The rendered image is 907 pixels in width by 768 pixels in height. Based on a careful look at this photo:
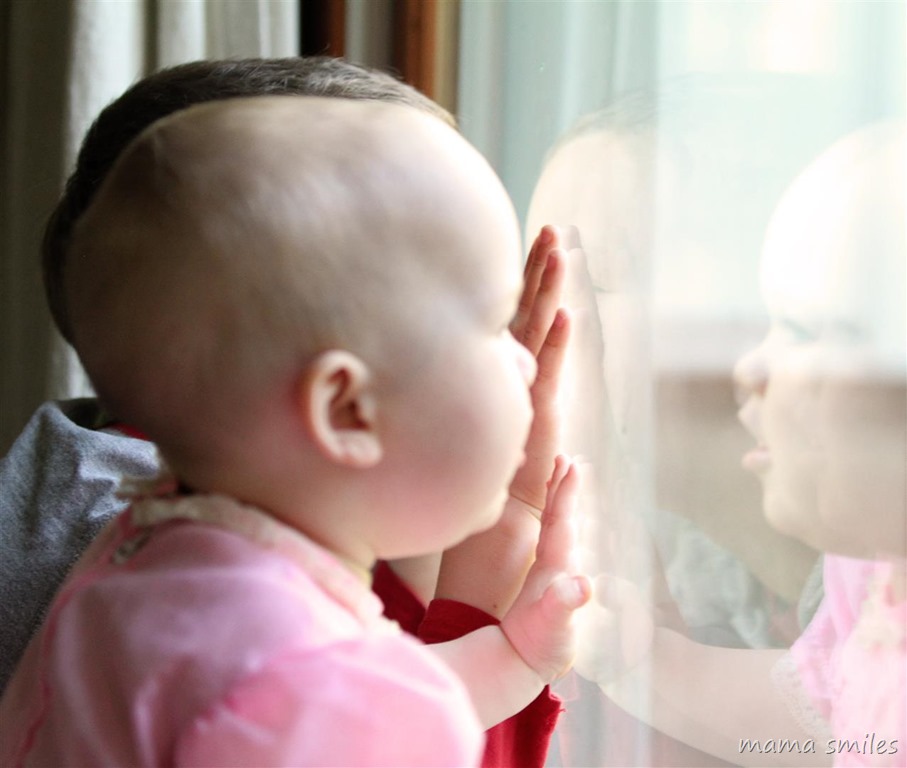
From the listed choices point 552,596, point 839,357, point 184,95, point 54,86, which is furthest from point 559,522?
point 54,86

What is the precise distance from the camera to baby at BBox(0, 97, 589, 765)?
53 cm

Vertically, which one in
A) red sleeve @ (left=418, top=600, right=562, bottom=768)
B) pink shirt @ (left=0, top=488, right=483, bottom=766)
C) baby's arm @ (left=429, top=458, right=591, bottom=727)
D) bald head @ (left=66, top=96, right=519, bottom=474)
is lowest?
red sleeve @ (left=418, top=600, right=562, bottom=768)

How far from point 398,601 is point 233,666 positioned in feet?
1.93

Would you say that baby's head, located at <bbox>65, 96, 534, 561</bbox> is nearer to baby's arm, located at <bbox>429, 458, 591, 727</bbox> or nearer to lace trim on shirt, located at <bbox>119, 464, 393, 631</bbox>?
lace trim on shirt, located at <bbox>119, 464, 393, 631</bbox>

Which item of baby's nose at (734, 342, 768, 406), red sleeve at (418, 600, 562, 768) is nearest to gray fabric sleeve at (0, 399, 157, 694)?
red sleeve at (418, 600, 562, 768)

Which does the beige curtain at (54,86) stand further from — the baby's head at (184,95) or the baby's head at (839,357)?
the baby's head at (839,357)

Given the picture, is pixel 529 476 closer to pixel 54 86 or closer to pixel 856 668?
pixel 856 668

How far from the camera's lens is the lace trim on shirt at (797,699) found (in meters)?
0.96

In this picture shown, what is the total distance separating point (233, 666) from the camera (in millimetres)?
524

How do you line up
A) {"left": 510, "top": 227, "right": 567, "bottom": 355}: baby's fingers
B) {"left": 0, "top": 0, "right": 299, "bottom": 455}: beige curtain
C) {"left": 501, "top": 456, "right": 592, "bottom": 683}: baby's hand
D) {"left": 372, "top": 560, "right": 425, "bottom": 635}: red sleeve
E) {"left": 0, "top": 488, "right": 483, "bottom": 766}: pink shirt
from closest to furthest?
1. {"left": 0, "top": 488, "right": 483, "bottom": 766}: pink shirt
2. {"left": 501, "top": 456, "right": 592, "bottom": 683}: baby's hand
3. {"left": 510, "top": 227, "right": 567, "bottom": 355}: baby's fingers
4. {"left": 372, "top": 560, "right": 425, "bottom": 635}: red sleeve
5. {"left": 0, "top": 0, "right": 299, "bottom": 455}: beige curtain

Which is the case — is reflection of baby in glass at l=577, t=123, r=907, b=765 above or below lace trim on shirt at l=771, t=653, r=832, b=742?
above

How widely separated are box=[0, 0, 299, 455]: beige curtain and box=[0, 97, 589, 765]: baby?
0.95 meters

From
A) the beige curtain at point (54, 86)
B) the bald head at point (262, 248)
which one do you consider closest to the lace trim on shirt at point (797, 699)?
the bald head at point (262, 248)

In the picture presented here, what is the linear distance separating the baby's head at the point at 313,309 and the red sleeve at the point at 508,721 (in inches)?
12.9
